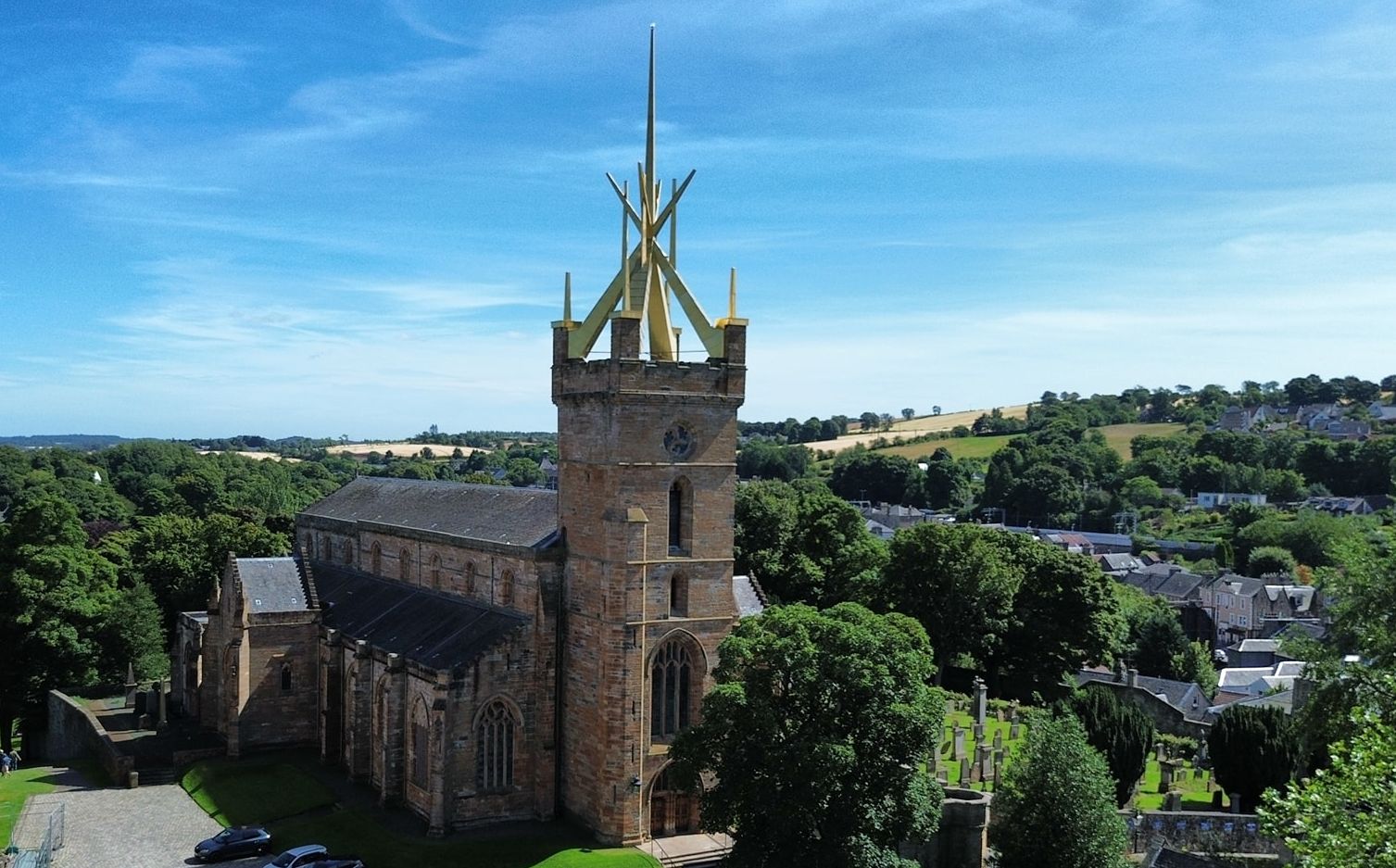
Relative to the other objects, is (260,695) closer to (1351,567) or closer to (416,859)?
(416,859)

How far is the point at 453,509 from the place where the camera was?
43875 millimetres

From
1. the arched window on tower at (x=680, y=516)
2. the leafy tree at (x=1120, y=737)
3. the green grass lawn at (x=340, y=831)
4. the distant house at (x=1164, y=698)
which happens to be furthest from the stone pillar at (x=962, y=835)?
the distant house at (x=1164, y=698)

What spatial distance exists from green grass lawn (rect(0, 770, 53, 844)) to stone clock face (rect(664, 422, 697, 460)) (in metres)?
23.4

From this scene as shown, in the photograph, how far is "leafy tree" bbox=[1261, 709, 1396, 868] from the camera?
18109 millimetres

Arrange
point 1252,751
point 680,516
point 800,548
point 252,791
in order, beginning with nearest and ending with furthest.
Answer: point 680,516 → point 252,791 → point 1252,751 → point 800,548

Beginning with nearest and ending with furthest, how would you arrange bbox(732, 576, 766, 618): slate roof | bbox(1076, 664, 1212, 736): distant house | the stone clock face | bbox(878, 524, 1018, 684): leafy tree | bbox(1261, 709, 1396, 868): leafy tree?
1. bbox(1261, 709, 1396, 868): leafy tree
2. the stone clock face
3. bbox(732, 576, 766, 618): slate roof
4. bbox(1076, 664, 1212, 736): distant house
5. bbox(878, 524, 1018, 684): leafy tree

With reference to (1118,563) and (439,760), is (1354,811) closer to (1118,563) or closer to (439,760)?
(439,760)

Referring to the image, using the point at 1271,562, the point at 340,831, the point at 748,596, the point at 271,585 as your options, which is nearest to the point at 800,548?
the point at 748,596

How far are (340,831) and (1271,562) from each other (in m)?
105

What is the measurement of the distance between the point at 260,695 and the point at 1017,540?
129 feet

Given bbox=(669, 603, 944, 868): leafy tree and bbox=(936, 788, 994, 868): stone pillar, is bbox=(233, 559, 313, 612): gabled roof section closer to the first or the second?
bbox=(669, 603, 944, 868): leafy tree

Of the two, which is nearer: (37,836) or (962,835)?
(962,835)

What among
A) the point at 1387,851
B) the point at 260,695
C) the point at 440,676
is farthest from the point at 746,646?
the point at 260,695

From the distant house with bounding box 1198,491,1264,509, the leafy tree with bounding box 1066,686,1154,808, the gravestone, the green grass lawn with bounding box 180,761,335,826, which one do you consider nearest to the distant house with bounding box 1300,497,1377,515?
the distant house with bounding box 1198,491,1264,509
